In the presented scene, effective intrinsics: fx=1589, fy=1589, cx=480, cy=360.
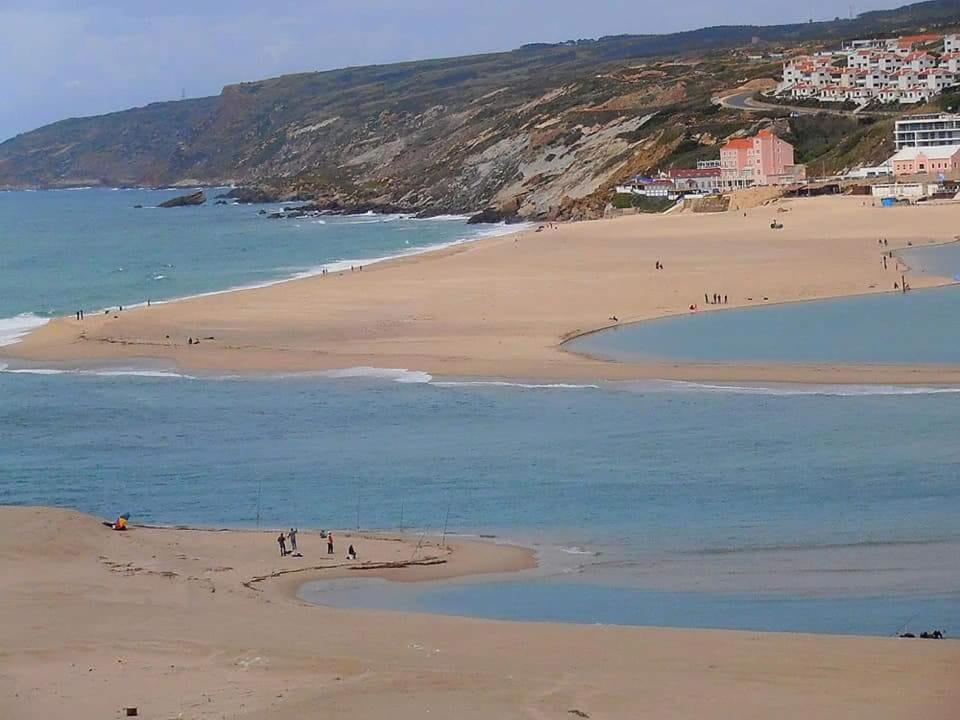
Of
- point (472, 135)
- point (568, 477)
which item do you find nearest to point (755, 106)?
point (472, 135)

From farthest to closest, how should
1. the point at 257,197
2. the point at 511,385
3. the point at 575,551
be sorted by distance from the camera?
the point at 257,197
the point at 511,385
the point at 575,551

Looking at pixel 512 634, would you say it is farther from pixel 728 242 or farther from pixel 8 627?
pixel 728 242

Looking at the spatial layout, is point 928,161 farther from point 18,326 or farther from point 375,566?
point 375,566

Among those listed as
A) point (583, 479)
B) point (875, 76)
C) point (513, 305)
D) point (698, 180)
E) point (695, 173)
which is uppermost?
point (875, 76)

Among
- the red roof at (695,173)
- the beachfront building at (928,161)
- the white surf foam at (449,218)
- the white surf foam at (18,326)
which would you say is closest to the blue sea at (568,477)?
the white surf foam at (18,326)

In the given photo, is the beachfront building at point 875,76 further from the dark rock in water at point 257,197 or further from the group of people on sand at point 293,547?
the group of people on sand at point 293,547

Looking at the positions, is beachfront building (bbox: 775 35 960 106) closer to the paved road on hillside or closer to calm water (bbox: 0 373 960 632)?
the paved road on hillside

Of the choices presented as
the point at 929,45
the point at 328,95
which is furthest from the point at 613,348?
the point at 328,95
